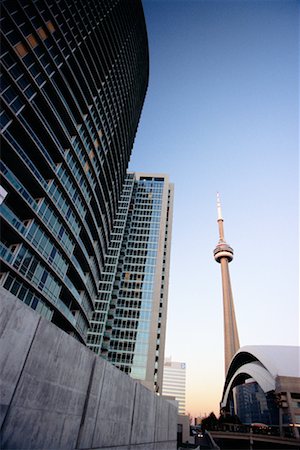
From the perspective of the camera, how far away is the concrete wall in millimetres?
6289

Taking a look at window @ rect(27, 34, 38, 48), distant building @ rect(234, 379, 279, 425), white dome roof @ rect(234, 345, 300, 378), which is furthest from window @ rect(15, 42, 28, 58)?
distant building @ rect(234, 379, 279, 425)

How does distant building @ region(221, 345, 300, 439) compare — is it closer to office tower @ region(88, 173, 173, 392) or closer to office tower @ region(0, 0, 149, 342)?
office tower @ region(88, 173, 173, 392)

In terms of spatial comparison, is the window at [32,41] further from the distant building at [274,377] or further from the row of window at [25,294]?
the distant building at [274,377]

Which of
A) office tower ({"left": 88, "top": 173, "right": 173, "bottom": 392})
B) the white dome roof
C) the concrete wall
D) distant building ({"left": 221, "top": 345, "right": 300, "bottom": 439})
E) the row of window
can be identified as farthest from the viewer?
office tower ({"left": 88, "top": 173, "right": 173, "bottom": 392})

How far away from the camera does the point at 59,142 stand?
3169cm

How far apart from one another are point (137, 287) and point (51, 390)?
72.5 metres

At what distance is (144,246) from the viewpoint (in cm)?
8519

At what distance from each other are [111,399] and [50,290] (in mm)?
19920

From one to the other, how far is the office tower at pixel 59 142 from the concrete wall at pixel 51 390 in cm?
1059

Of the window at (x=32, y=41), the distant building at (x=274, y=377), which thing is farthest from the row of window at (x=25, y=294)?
the distant building at (x=274, y=377)

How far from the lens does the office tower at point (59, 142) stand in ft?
78.9

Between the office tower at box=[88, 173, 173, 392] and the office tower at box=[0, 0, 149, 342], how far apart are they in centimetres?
3115

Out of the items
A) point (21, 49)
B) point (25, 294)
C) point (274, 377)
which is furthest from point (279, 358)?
point (21, 49)

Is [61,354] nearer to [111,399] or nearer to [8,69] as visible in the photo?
[111,399]
